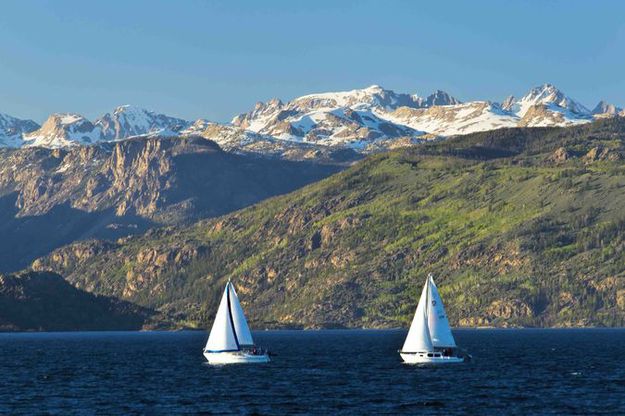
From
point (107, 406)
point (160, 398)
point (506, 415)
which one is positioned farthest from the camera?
point (160, 398)

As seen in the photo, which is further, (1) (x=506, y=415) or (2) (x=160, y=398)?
(2) (x=160, y=398)

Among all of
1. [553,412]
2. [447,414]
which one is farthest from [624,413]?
[447,414]

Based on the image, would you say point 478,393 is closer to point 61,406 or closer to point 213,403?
point 213,403

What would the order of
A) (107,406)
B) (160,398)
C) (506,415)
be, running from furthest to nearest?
1. (160,398)
2. (107,406)
3. (506,415)

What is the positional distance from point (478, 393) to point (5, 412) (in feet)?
231

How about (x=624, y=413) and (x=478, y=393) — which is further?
(x=478, y=393)

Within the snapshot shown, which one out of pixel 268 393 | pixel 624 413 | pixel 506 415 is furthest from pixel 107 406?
pixel 624 413

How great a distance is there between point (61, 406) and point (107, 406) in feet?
21.7

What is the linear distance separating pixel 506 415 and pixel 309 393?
43.4 m

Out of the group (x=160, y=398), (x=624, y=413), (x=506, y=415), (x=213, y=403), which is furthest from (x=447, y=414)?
(x=160, y=398)

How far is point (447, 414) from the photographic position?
6511 inches

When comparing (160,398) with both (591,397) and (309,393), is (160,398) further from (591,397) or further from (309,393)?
(591,397)

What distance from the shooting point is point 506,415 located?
6422 inches

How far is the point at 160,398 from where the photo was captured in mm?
191000
